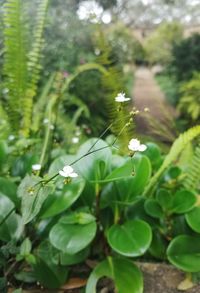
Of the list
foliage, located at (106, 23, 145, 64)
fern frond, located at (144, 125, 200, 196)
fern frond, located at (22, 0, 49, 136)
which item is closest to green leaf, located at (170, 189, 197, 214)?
A: fern frond, located at (144, 125, 200, 196)

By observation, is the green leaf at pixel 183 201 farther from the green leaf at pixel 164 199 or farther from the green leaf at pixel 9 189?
the green leaf at pixel 9 189

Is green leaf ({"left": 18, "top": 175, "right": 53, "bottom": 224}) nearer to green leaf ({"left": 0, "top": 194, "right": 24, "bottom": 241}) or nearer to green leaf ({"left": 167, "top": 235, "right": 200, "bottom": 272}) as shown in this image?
green leaf ({"left": 0, "top": 194, "right": 24, "bottom": 241})

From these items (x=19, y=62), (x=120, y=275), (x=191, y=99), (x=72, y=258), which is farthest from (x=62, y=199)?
(x=191, y=99)

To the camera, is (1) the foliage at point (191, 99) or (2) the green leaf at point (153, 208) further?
(1) the foliage at point (191, 99)

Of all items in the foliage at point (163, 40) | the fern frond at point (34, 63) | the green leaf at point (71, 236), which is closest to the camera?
the green leaf at point (71, 236)

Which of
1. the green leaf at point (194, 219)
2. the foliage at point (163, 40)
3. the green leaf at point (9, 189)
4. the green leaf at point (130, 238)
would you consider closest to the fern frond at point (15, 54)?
the green leaf at point (9, 189)

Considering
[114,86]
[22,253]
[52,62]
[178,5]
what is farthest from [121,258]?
[178,5]

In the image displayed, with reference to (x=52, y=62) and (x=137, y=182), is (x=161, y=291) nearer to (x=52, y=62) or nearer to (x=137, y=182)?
(x=137, y=182)
